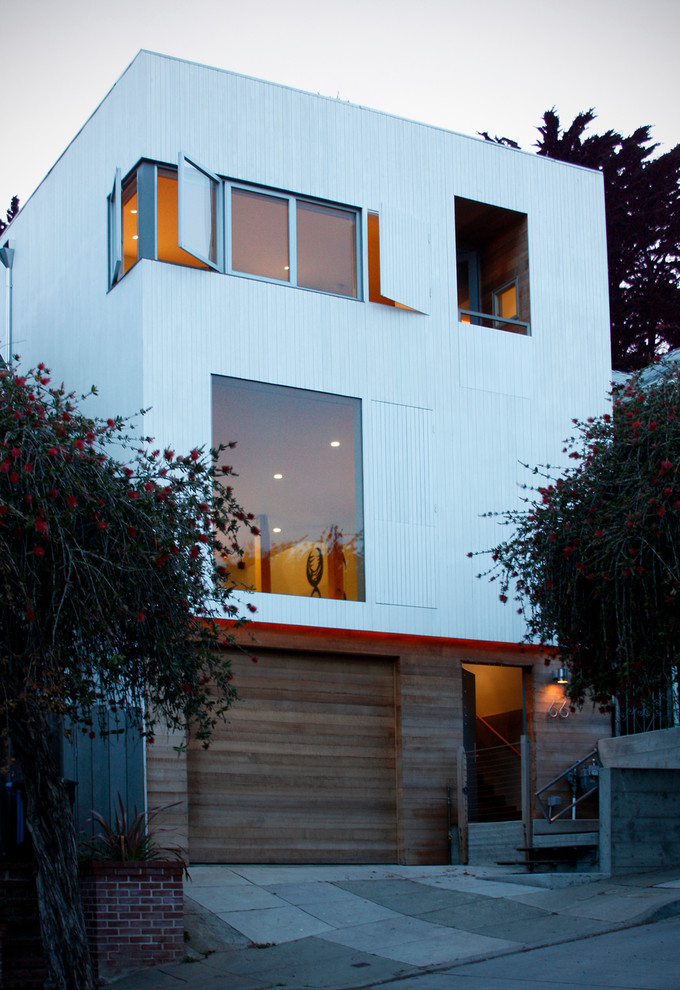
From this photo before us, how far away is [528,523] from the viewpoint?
1301 centimetres

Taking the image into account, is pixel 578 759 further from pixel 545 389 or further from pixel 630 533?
pixel 630 533

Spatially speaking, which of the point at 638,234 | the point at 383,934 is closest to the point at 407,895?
the point at 383,934

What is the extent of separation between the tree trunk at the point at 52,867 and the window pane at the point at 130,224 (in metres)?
7.81

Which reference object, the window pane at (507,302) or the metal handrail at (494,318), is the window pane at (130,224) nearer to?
the metal handrail at (494,318)

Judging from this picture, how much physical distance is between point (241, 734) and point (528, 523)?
4.70 meters

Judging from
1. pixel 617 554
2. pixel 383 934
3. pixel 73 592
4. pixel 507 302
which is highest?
pixel 507 302

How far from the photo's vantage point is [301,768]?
15.5 meters

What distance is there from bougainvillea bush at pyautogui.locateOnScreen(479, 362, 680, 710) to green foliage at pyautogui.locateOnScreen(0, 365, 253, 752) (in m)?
3.62

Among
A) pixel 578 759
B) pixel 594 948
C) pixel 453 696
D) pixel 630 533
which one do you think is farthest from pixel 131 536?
pixel 578 759

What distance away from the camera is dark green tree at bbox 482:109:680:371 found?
94.8 feet

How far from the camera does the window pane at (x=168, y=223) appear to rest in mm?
15766

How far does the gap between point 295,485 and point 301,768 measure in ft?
11.8

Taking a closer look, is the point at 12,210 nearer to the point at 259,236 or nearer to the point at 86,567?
Result: the point at 259,236

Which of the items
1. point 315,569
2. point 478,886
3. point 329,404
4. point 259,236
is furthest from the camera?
point 259,236
